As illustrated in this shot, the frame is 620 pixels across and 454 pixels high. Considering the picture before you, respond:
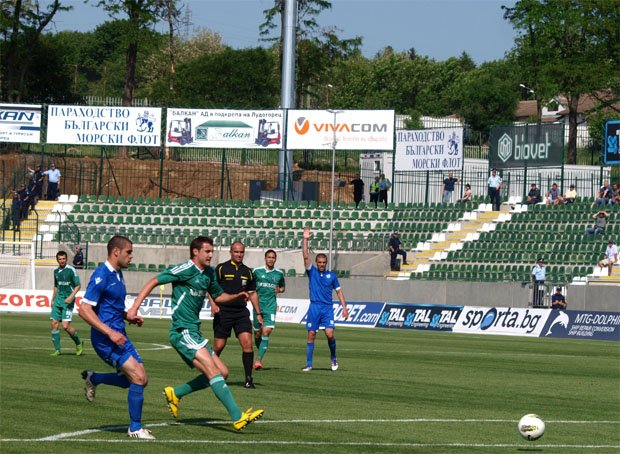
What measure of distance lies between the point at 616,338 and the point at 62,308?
19.7 meters

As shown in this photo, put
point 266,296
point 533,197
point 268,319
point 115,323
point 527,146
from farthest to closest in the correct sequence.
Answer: point 527,146 → point 533,197 → point 268,319 → point 266,296 → point 115,323

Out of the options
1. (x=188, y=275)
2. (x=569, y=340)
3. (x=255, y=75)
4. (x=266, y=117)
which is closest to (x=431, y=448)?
(x=188, y=275)

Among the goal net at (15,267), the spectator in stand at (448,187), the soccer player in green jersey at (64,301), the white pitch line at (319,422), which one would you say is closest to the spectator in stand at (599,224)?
the spectator in stand at (448,187)

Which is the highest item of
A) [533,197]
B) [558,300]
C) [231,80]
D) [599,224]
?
[231,80]

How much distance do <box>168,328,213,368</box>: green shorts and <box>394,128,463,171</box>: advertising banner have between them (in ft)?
148

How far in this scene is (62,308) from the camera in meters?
25.3

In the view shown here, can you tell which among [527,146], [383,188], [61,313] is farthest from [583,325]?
[383,188]

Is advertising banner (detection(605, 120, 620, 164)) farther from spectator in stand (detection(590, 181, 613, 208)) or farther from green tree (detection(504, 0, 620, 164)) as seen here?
green tree (detection(504, 0, 620, 164))

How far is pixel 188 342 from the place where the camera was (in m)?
13.3

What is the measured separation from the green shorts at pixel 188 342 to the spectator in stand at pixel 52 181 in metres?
46.3

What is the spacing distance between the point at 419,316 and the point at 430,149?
19027 mm

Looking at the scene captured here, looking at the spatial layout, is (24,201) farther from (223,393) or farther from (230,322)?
(223,393)

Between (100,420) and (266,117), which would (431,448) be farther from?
(266,117)

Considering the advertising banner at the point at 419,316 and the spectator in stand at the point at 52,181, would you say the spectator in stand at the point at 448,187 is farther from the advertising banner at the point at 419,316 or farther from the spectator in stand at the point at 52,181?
the spectator in stand at the point at 52,181
